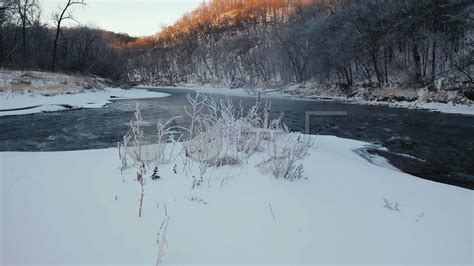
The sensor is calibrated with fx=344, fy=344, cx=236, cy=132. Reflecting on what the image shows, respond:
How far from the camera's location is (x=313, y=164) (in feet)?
19.4

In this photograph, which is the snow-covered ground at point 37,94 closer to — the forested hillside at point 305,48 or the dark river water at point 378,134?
the dark river water at point 378,134

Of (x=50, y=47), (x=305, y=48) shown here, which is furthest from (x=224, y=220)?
(x=50, y=47)

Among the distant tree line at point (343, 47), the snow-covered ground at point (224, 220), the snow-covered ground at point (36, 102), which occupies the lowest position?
the snow-covered ground at point (224, 220)

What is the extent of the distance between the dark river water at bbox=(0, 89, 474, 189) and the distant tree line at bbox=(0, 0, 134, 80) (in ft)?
63.0

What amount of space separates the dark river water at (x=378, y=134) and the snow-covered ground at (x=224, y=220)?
9.93 feet

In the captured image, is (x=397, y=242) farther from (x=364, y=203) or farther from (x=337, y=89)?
(x=337, y=89)

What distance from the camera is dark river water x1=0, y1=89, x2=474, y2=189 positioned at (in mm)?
7800

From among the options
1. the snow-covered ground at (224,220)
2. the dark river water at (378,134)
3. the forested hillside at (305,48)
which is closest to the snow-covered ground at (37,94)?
the dark river water at (378,134)

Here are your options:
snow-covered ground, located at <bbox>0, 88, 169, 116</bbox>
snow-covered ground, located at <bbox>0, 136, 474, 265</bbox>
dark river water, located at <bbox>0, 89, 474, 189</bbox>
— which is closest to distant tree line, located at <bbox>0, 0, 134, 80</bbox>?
snow-covered ground, located at <bbox>0, 88, 169, 116</bbox>

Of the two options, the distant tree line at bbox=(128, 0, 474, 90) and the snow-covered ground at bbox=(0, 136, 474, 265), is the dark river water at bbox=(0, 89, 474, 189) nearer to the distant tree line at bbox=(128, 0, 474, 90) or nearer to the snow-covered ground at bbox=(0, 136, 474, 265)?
the snow-covered ground at bbox=(0, 136, 474, 265)

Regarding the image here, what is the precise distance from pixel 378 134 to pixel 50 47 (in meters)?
52.2

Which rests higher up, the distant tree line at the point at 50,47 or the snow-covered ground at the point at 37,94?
the distant tree line at the point at 50,47

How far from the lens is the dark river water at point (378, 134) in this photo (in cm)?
780

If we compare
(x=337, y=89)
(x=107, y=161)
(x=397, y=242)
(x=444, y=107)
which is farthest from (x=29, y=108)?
(x=337, y=89)
